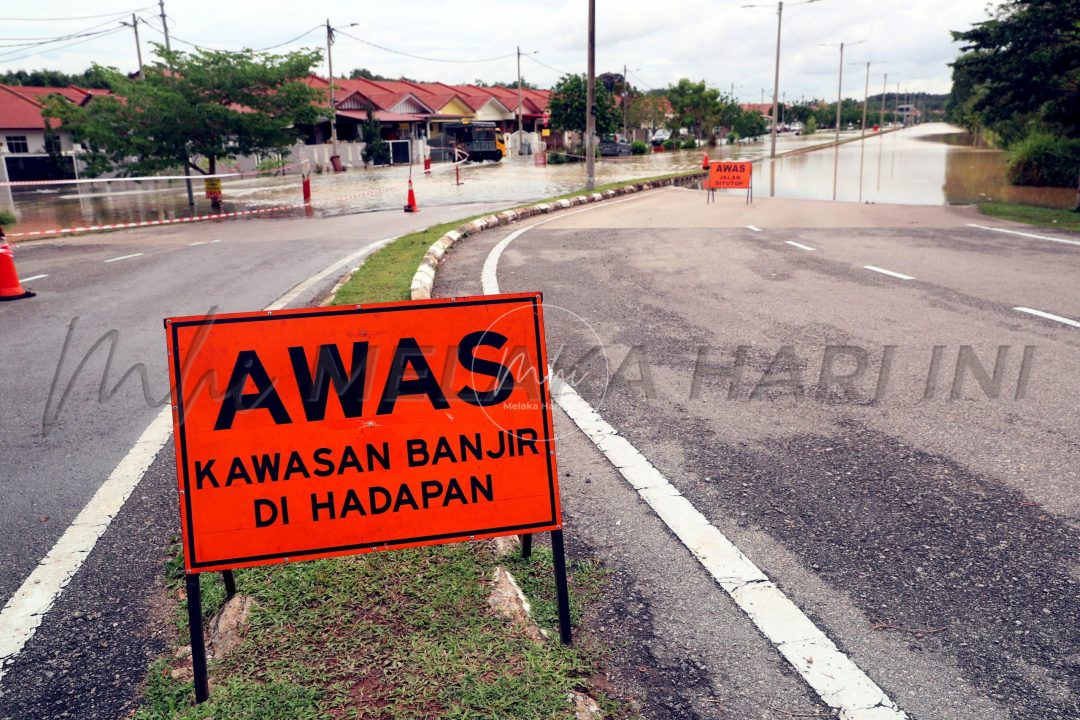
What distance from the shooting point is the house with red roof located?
38.1 metres

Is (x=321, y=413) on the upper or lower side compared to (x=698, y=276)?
upper

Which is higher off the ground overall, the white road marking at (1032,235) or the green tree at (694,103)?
the green tree at (694,103)

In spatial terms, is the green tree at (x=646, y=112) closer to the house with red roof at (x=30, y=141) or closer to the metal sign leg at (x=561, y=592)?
the house with red roof at (x=30, y=141)

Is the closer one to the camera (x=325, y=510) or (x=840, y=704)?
(x=840, y=704)

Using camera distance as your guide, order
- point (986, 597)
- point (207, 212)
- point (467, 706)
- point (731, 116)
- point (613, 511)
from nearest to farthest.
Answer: point (467, 706) → point (986, 597) → point (613, 511) → point (207, 212) → point (731, 116)

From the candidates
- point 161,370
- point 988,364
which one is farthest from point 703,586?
point 161,370

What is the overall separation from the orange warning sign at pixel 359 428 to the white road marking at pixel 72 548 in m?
0.96

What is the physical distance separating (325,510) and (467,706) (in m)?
Result: 0.81

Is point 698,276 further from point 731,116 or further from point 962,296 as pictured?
point 731,116

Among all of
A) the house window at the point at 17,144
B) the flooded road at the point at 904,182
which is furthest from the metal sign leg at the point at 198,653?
the house window at the point at 17,144

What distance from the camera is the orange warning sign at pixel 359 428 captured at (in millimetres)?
2793

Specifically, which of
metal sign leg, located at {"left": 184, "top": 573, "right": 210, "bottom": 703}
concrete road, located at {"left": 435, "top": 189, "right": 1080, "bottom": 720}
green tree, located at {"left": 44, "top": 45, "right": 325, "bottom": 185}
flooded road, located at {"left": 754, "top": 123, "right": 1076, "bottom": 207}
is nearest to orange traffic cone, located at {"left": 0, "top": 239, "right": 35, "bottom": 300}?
concrete road, located at {"left": 435, "top": 189, "right": 1080, "bottom": 720}

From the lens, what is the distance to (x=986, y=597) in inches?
124

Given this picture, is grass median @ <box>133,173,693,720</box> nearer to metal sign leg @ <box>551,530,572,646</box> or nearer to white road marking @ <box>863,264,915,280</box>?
metal sign leg @ <box>551,530,572,646</box>
